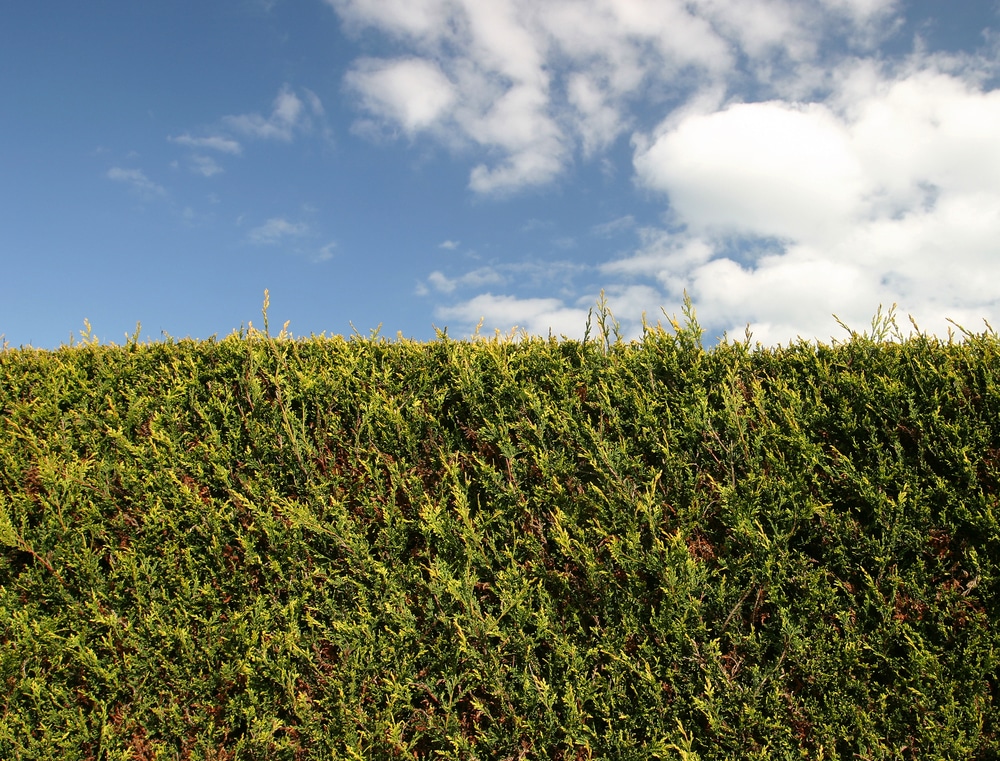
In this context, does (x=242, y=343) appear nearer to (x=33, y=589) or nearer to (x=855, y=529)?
(x=33, y=589)

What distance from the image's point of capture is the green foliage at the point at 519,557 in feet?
13.5

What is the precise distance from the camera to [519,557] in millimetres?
4434

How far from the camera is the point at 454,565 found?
4.42m

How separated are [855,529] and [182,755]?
5034 mm

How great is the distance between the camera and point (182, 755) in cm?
469

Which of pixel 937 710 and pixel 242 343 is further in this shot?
pixel 242 343

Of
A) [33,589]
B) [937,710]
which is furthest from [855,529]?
[33,589]

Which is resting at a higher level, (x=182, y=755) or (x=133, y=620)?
(x=133, y=620)

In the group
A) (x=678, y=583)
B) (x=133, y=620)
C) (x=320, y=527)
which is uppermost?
(x=320, y=527)

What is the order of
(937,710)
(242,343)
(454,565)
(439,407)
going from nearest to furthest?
(937,710) → (454,565) → (439,407) → (242,343)

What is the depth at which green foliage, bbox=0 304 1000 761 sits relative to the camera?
4102mm

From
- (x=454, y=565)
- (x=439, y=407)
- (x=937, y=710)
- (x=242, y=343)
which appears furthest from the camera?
(x=242, y=343)

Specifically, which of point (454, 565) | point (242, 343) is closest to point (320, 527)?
point (454, 565)

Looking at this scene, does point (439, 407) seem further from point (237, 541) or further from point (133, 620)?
point (133, 620)
